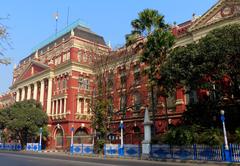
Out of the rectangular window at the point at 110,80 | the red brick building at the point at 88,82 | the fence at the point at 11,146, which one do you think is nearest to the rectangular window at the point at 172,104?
the red brick building at the point at 88,82

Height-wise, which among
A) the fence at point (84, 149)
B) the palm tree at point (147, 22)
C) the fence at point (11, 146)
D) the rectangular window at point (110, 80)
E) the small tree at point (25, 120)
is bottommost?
the fence at point (11, 146)

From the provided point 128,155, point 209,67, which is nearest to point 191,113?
point 209,67

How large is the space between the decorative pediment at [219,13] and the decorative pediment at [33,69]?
31.0m

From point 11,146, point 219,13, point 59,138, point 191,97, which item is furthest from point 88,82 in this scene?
point 219,13

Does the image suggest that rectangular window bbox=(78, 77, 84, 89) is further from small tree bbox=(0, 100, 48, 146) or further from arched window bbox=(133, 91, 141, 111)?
arched window bbox=(133, 91, 141, 111)

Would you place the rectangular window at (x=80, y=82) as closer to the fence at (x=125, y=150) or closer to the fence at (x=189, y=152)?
the fence at (x=125, y=150)

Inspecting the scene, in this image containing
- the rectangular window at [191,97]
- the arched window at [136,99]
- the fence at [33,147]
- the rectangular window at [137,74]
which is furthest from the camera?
the fence at [33,147]

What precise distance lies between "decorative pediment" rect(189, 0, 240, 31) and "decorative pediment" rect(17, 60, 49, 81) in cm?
3096

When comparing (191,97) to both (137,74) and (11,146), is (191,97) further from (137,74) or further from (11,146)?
(11,146)

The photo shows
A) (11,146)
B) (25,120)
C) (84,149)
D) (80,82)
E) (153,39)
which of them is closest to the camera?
(153,39)

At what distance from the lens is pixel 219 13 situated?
96.7 ft

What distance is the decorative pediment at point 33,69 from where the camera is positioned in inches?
2085

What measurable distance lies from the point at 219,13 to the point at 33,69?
3950 centimetres

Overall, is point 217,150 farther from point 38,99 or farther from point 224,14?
point 38,99
